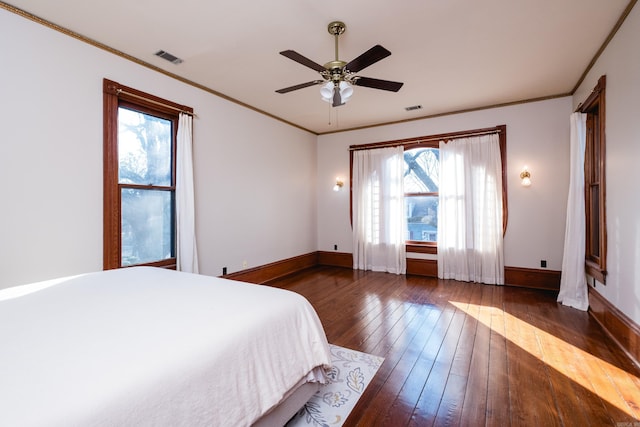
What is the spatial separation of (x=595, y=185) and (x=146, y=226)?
5244mm

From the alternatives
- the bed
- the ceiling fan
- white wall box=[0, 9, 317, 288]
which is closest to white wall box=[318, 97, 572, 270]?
the ceiling fan

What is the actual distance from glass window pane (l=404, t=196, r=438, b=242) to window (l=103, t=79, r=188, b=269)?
4.01 metres

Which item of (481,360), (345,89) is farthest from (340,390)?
(345,89)

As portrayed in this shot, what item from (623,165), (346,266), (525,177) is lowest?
(346,266)

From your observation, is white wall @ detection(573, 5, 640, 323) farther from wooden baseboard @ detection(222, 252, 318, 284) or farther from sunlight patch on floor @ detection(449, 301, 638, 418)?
wooden baseboard @ detection(222, 252, 318, 284)

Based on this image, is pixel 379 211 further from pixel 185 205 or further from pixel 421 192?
pixel 185 205

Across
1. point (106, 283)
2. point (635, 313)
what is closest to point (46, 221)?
point (106, 283)

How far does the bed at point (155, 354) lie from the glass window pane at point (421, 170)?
4255 mm

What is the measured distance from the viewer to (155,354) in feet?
3.51

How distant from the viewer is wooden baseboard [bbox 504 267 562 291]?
429 centimetres

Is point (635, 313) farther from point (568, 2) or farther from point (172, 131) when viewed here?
point (172, 131)

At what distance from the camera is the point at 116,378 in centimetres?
93

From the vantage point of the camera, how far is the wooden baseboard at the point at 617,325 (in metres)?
2.30

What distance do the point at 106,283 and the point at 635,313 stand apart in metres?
4.04
